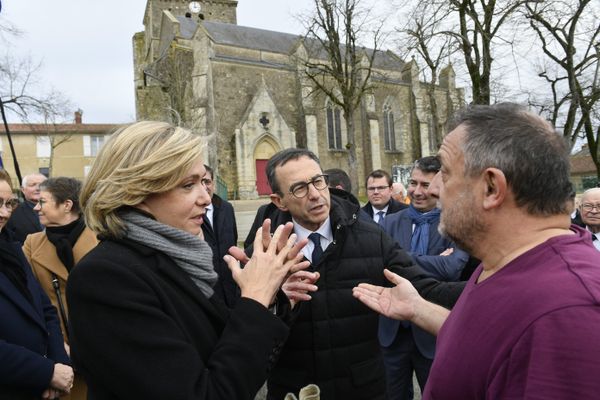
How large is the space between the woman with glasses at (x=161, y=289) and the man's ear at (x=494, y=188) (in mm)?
753

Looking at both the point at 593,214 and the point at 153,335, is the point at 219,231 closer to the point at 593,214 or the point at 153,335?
the point at 153,335

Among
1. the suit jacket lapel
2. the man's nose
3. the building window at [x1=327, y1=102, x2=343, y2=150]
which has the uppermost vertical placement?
the building window at [x1=327, y1=102, x2=343, y2=150]

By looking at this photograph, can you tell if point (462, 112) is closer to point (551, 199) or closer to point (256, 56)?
point (551, 199)

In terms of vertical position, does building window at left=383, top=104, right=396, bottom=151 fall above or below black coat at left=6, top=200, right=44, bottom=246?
above

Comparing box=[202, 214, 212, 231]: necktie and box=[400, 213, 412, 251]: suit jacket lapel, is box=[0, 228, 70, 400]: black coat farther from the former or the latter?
box=[400, 213, 412, 251]: suit jacket lapel

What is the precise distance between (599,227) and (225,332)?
5.17 metres

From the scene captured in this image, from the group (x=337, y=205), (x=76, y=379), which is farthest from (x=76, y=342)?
(x=76, y=379)

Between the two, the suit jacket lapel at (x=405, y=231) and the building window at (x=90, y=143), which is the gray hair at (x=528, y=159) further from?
the building window at (x=90, y=143)

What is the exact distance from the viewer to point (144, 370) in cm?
139

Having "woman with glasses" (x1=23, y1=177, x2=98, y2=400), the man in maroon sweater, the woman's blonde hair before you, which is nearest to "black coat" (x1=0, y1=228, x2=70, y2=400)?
"woman with glasses" (x1=23, y1=177, x2=98, y2=400)

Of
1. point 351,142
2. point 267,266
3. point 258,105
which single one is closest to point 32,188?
point 267,266

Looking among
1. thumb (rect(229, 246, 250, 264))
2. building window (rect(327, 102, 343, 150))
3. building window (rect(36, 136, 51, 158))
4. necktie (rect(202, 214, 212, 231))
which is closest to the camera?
thumb (rect(229, 246, 250, 264))

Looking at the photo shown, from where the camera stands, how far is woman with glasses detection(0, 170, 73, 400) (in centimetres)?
246

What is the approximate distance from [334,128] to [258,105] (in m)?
6.26
